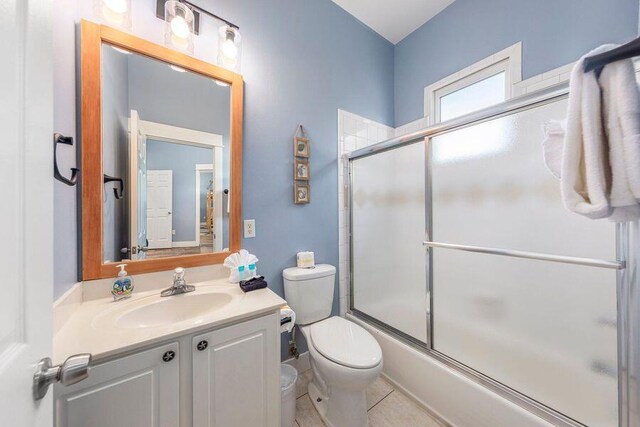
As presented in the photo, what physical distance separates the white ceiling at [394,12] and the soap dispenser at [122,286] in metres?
2.34

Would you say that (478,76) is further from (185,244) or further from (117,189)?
(117,189)

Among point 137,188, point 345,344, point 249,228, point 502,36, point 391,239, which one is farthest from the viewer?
point 391,239

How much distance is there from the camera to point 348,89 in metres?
1.97

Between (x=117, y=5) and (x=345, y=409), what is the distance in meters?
2.22

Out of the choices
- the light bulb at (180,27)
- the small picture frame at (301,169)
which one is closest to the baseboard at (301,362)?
the small picture frame at (301,169)

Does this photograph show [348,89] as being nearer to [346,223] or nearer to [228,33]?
[228,33]

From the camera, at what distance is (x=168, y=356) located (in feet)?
2.65

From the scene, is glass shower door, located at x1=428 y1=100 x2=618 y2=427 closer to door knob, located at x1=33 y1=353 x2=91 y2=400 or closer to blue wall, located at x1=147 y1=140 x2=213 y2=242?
blue wall, located at x1=147 y1=140 x2=213 y2=242

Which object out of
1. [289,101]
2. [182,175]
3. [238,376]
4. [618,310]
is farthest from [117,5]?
[618,310]

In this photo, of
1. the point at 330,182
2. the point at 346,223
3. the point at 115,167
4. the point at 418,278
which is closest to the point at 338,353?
the point at 418,278

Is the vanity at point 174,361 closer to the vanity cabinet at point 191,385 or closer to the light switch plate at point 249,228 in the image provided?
the vanity cabinet at point 191,385

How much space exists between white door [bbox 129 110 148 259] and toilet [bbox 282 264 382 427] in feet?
2.66

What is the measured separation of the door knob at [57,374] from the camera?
16.2 inches

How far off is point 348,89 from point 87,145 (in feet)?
5.64
